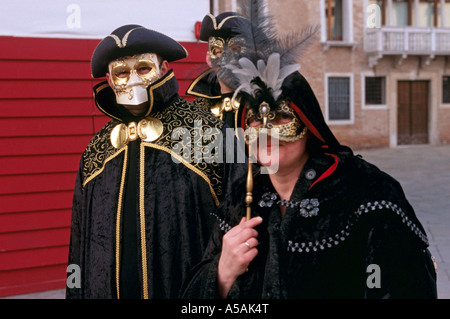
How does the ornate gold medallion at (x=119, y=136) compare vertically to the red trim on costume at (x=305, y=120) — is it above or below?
below

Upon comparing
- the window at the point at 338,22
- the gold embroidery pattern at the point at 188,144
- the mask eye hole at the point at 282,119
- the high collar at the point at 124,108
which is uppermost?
the window at the point at 338,22

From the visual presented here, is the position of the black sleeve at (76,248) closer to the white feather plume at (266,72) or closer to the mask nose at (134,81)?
the mask nose at (134,81)

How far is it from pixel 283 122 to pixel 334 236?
1.24ft

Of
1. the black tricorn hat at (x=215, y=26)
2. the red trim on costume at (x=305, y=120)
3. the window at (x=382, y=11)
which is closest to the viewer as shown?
the red trim on costume at (x=305, y=120)

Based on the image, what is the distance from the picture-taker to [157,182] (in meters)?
2.58

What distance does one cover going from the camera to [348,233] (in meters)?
1.57

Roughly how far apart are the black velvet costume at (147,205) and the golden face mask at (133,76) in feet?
0.20

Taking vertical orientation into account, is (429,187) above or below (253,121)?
below

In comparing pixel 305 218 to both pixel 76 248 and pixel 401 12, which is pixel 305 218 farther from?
pixel 401 12

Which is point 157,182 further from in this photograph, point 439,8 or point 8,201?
point 439,8

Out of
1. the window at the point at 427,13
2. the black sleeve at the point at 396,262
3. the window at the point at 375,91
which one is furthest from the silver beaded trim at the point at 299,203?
the window at the point at 427,13

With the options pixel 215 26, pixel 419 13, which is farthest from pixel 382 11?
pixel 215 26

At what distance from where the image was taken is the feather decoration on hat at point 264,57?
62.2 inches

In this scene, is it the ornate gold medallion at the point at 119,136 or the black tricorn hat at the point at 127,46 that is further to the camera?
the ornate gold medallion at the point at 119,136
